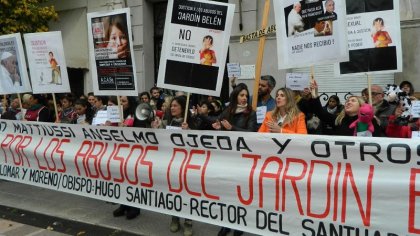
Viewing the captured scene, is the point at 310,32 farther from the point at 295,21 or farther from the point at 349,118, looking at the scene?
the point at 349,118

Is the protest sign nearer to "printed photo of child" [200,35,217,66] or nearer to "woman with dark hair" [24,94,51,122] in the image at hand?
"printed photo of child" [200,35,217,66]

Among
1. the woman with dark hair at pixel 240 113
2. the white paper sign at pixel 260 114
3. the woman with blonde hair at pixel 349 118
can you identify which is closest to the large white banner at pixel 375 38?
the woman with blonde hair at pixel 349 118

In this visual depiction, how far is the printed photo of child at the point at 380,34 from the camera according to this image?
4941 millimetres

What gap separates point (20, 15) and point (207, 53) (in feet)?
27.7

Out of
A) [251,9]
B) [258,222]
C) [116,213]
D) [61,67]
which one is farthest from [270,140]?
[251,9]

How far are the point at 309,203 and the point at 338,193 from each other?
28 cm

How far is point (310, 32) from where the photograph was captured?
15.1ft

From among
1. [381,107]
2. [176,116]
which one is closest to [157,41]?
[176,116]

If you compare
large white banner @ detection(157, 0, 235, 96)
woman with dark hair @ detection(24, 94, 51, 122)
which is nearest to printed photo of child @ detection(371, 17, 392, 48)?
large white banner @ detection(157, 0, 235, 96)

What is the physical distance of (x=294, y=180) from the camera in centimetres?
397

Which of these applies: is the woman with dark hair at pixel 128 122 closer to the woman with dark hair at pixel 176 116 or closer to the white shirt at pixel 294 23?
the woman with dark hair at pixel 176 116

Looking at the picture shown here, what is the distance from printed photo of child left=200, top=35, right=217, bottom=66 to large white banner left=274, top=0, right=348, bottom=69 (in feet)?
2.44

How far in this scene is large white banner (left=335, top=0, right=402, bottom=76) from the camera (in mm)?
4891

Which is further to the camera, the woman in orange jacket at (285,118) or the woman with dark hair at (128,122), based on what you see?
the woman with dark hair at (128,122)
